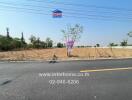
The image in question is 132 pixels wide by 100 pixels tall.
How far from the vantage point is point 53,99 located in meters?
4.56

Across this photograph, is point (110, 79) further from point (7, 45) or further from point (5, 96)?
point (7, 45)

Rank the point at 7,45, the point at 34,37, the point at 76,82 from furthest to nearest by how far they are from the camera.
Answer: the point at 34,37, the point at 7,45, the point at 76,82

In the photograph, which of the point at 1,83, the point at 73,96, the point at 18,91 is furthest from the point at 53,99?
the point at 1,83

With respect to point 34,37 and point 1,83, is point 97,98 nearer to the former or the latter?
point 1,83

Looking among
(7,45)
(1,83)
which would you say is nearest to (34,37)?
(7,45)

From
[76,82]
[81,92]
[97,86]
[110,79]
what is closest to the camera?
[81,92]

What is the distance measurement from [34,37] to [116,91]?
87.8m

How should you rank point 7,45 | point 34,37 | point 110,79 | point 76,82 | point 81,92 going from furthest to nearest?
point 34,37
point 7,45
point 110,79
point 76,82
point 81,92

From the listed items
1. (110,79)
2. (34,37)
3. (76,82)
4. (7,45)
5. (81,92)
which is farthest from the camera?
(34,37)

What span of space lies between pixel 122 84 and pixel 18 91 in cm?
338

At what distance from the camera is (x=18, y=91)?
5258 millimetres

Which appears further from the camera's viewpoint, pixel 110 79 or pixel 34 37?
pixel 34 37

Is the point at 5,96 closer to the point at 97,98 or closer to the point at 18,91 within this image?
the point at 18,91

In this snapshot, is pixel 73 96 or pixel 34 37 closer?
pixel 73 96
